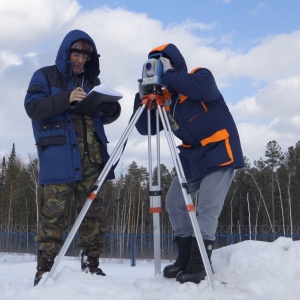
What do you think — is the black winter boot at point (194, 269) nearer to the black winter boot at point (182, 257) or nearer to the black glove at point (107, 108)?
the black winter boot at point (182, 257)

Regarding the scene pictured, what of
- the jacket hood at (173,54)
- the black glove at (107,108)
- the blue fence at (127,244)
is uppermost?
the jacket hood at (173,54)

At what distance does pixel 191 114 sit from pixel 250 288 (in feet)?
4.59

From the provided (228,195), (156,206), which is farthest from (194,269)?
(228,195)

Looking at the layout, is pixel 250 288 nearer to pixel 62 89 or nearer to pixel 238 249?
pixel 238 249

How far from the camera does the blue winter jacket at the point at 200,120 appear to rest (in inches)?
130

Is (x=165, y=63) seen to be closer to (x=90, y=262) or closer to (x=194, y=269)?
(x=194, y=269)

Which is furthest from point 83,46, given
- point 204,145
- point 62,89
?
point 204,145

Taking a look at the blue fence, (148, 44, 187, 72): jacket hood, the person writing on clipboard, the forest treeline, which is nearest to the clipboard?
the person writing on clipboard

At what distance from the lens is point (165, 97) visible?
3.61 meters

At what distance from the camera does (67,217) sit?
3.49 meters

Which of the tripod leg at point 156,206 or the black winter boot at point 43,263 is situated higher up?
the tripod leg at point 156,206

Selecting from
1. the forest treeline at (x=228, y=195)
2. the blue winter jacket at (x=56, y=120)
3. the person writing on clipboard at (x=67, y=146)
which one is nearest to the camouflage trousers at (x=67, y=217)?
the person writing on clipboard at (x=67, y=146)

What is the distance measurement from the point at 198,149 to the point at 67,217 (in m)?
1.20

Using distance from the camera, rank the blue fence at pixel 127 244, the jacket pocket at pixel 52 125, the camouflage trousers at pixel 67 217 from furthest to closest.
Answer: the blue fence at pixel 127 244
the jacket pocket at pixel 52 125
the camouflage trousers at pixel 67 217
